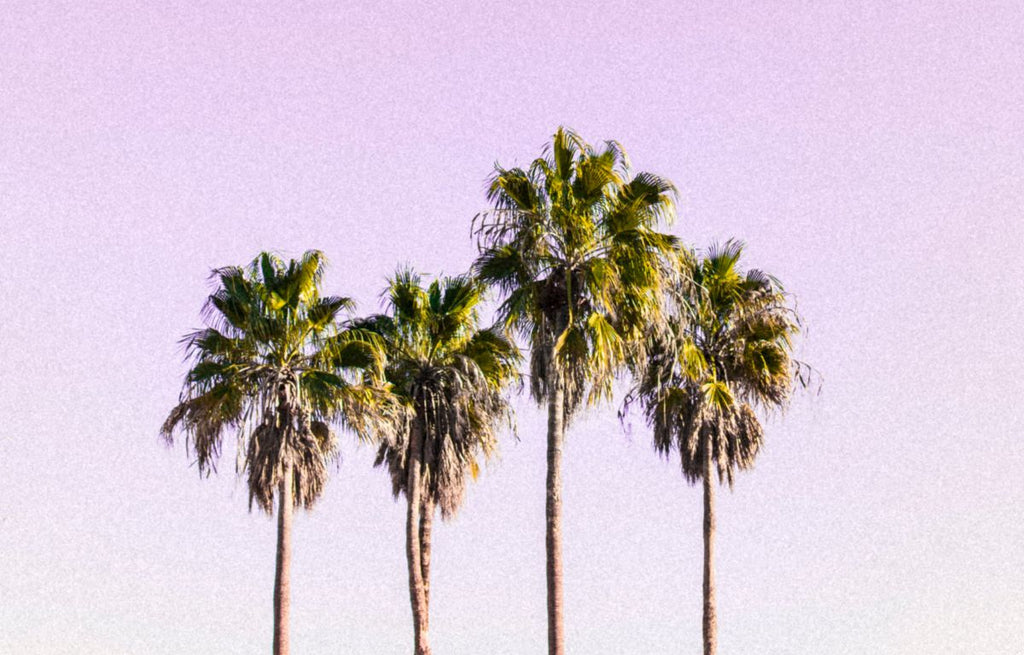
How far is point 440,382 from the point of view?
140 feet

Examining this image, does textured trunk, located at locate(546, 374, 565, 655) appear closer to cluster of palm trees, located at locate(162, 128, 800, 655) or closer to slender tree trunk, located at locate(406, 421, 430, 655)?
cluster of palm trees, located at locate(162, 128, 800, 655)

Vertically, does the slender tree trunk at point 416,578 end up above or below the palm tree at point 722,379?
below

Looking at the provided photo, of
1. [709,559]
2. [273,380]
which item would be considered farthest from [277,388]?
[709,559]

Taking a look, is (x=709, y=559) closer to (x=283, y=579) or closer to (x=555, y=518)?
(x=555, y=518)

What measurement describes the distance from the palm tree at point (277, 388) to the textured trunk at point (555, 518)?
6.07 metres

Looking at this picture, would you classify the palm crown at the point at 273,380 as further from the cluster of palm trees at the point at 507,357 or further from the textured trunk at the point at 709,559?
the textured trunk at the point at 709,559

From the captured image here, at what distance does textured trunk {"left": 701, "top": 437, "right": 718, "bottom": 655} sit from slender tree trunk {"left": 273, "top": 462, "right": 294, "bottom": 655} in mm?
11311

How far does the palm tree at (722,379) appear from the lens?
4138 centimetres

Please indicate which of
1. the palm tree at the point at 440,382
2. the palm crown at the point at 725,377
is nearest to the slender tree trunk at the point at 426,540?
the palm tree at the point at 440,382

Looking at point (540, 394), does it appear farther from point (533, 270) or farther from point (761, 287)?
point (761, 287)

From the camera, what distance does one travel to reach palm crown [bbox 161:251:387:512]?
123ft

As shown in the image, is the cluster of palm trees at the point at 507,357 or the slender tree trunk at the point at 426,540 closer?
the cluster of palm trees at the point at 507,357

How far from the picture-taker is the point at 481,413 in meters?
42.8

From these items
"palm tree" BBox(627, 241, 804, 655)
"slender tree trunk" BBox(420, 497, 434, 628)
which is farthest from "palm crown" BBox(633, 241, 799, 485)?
"slender tree trunk" BBox(420, 497, 434, 628)
